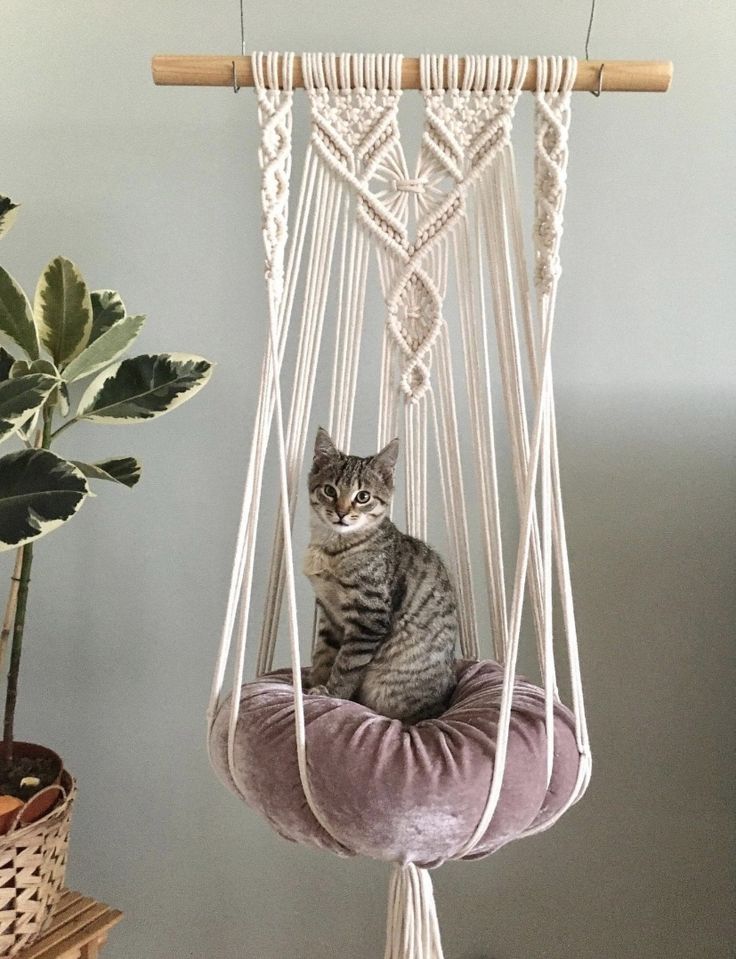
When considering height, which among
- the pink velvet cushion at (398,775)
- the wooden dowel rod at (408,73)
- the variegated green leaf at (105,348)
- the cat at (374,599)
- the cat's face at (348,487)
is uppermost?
the wooden dowel rod at (408,73)

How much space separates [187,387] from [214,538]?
32 centimetres

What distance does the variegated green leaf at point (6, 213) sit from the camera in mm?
1140

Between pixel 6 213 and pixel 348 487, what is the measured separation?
0.66 metres

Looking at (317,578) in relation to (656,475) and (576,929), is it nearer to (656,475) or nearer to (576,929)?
(656,475)

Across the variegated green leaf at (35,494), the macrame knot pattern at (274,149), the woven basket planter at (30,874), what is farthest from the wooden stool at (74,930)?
the macrame knot pattern at (274,149)

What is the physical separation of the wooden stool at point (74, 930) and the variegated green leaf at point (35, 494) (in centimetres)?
60

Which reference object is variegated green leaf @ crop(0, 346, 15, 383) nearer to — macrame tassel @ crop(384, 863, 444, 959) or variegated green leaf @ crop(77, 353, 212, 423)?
variegated green leaf @ crop(77, 353, 212, 423)

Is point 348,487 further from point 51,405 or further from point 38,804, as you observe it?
point 38,804

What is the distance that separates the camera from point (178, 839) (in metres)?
1.41

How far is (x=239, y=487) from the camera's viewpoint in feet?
4.40

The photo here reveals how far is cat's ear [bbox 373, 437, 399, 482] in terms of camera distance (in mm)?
1029

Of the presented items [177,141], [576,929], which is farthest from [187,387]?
[576,929]

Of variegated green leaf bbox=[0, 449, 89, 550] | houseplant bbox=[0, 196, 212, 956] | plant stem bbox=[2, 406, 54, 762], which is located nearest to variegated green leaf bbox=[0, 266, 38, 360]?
houseplant bbox=[0, 196, 212, 956]

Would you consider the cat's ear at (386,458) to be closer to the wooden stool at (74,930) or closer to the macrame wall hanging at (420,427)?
the macrame wall hanging at (420,427)
